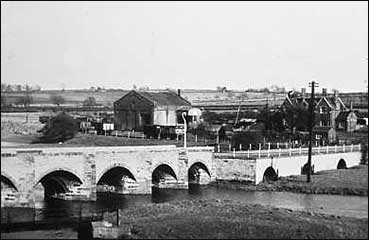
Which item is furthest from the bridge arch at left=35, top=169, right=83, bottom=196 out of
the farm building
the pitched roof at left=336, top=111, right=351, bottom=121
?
the pitched roof at left=336, top=111, right=351, bottom=121

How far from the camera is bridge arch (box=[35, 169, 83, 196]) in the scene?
54.4 ft

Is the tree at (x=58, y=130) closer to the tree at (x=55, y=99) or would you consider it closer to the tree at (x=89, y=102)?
the tree at (x=55, y=99)

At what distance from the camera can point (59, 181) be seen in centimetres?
1711

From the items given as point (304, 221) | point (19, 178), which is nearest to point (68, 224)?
point (19, 178)

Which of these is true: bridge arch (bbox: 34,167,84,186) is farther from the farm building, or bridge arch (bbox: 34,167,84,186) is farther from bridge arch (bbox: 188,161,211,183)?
the farm building

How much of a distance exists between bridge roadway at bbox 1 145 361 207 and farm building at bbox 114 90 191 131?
11155mm

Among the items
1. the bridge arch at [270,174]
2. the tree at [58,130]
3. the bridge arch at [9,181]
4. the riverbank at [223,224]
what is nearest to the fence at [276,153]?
the bridge arch at [270,174]

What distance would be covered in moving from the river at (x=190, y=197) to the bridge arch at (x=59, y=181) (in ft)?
2.13

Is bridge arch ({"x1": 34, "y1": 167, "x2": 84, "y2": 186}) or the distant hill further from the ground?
the distant hill

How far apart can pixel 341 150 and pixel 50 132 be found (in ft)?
43.7

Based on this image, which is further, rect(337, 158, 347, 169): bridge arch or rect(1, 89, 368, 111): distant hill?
rect(1, 89, 368, 111): distant hill

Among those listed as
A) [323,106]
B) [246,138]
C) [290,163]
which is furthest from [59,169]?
[323,106]

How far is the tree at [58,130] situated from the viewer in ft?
49.5

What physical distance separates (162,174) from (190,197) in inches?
96.0
